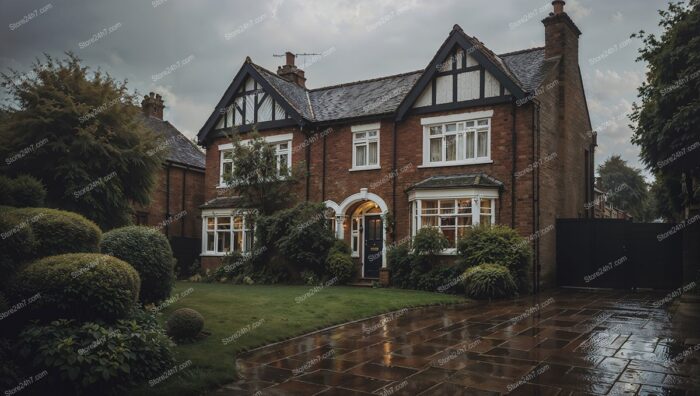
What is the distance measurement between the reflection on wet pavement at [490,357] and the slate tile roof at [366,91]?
962 cm

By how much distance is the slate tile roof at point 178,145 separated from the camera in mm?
25922

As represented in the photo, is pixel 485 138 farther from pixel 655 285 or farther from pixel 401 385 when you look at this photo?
pixel 401 385

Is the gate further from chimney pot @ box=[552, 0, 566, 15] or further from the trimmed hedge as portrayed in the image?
the trimmed hedge

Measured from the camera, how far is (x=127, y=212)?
1330 cm

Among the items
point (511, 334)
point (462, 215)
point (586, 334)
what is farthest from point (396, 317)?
point (462, 215)

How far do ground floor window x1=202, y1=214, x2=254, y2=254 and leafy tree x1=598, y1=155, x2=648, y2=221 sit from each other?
41.2 metres

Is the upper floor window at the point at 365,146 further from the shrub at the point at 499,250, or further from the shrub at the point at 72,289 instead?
the shrub at the point at 72,289

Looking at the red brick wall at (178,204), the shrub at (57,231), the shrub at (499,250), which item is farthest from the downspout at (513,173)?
the red brick wall at (178,204)

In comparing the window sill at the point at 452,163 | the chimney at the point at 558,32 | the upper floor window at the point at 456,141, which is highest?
the chimney at the point at 558,32

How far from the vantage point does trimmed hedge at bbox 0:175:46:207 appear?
7242 mm

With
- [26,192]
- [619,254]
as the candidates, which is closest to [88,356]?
[26,192]

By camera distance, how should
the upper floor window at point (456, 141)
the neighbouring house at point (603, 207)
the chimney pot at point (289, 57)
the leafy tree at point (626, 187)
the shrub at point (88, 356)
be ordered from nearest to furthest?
the shrub at point (88, 356) → the upper floor window at point (456, 141) → the chimney pot at point (289, 57) → the neighbouring house at point (603, 207) → the leafy tree at point (626, 187)

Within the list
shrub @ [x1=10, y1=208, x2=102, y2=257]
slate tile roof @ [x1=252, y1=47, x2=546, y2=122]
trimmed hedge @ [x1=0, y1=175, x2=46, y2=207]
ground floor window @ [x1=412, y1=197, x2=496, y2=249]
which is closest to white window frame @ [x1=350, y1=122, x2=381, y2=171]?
slate tile roof @ [x1=252, y1=47, x2=546, y2=122]

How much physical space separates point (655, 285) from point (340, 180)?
11197mm
